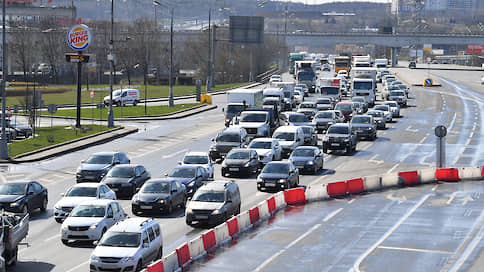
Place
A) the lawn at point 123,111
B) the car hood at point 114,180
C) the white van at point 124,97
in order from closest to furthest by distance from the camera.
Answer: the car hood at point 114,180, the lawn at point 123,111, the white van at point 124,97

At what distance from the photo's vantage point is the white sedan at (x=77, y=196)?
2769cm

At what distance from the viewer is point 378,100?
92312mm

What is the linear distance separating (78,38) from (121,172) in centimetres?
3042

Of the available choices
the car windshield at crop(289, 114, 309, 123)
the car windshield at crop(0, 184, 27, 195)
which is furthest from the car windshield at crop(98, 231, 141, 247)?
the car windshield at crop(289, 114, 309, 123)

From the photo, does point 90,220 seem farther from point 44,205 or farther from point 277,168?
point 277,168

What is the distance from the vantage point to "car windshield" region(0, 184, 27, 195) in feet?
95.2

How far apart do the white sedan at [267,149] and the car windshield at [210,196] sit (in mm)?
13939

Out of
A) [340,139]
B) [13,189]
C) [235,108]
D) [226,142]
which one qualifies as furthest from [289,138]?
[13,189]

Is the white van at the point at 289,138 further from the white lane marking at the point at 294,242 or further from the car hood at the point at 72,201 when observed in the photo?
the car hood at the point at 72,201

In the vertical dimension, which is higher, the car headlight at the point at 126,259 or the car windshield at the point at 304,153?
the car windshield at the point at 304,153

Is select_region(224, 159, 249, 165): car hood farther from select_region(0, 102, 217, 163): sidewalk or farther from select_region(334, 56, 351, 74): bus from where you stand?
select_region(334, 56, 351, 74): bus

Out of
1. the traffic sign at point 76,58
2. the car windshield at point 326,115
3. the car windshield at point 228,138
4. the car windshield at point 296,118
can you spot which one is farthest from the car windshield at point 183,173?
the traffic sign at point 76,58

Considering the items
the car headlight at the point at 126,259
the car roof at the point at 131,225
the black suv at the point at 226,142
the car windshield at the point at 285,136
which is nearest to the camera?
the car headlight at the point at 126,259

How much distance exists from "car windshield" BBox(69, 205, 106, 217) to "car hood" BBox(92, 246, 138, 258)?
13.5ft
